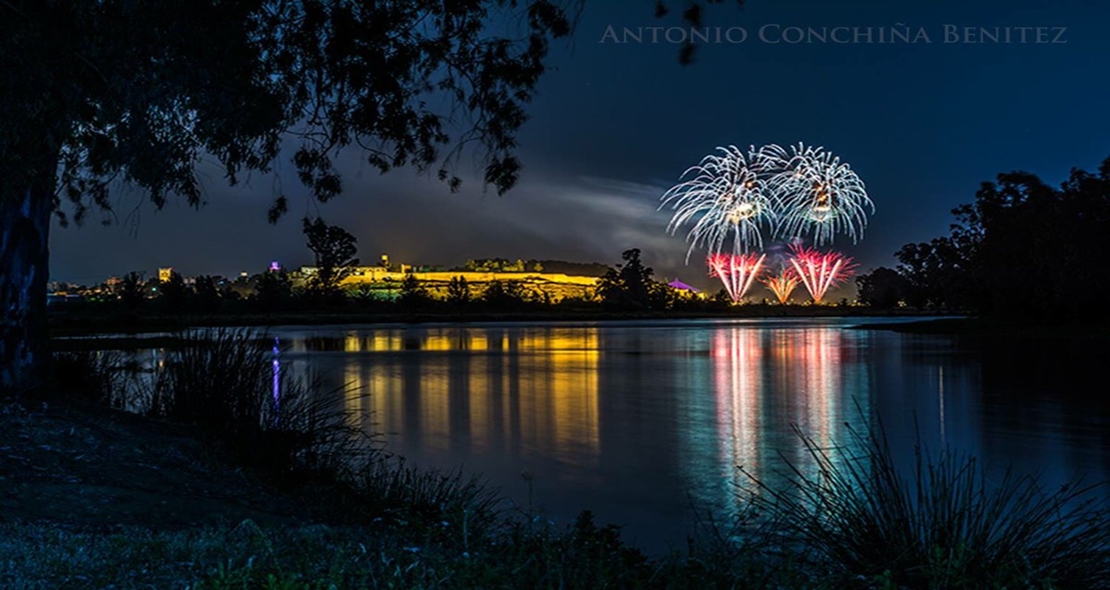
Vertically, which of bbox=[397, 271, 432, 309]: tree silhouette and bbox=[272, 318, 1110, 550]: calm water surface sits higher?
bbox=[397, 271, 432, 309]: tree silhouette

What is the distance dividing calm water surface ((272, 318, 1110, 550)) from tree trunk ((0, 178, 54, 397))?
601cm

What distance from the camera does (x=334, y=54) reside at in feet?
34.5

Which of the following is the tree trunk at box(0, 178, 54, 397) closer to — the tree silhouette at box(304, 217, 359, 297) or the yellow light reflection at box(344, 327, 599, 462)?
the yellow light reflection at box(344, 327, 599, 462)

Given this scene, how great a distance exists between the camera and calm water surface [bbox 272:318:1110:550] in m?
13.2

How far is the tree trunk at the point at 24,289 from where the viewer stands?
11906mm

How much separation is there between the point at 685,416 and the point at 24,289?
13.6m

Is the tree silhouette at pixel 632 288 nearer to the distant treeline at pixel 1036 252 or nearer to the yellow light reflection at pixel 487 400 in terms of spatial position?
the distant treeline at pixel 1036 252

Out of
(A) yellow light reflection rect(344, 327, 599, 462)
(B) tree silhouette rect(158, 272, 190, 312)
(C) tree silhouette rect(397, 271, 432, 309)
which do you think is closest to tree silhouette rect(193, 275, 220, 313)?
(B) tree silhouette rect(158, 272, 190, 312)

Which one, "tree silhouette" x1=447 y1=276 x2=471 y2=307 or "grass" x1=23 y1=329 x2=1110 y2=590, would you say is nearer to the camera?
"grass" x1=23 y1=329 x2=1110 y2=590

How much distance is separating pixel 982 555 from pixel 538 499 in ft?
22.6

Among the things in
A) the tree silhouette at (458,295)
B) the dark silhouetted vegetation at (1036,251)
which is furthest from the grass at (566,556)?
the tree silhouette at (458,295)

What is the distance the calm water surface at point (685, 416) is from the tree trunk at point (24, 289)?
6005 mm

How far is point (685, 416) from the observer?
68.6 ft

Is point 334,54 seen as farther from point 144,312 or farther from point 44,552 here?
point 144,312
